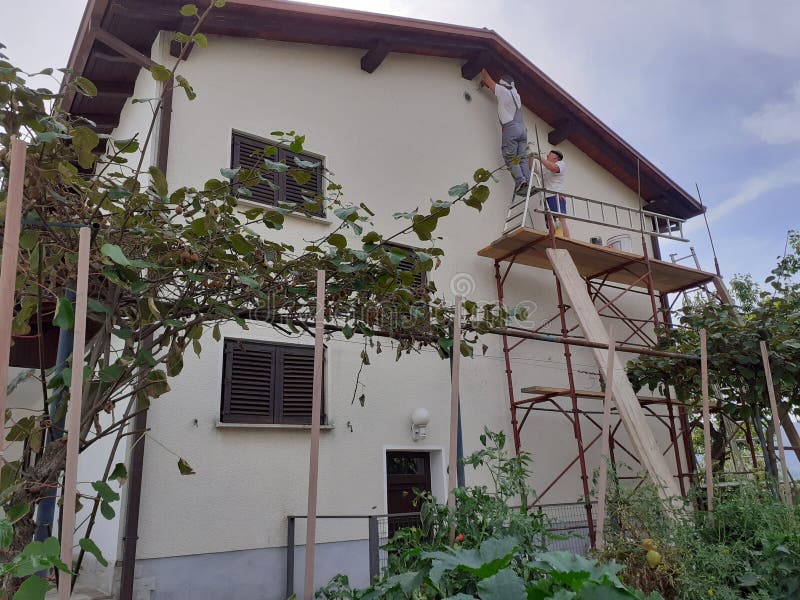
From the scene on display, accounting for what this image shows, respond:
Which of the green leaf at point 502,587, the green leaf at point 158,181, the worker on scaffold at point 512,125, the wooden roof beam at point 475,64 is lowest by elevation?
the green leaf at point 502,587

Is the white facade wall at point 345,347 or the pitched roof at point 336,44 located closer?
the white facade wall at point 345,347

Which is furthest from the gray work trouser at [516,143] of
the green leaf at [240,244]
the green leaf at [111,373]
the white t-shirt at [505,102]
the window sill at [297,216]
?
the green leaf at [111,373]

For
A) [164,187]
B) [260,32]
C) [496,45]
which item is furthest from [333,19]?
[164,187]

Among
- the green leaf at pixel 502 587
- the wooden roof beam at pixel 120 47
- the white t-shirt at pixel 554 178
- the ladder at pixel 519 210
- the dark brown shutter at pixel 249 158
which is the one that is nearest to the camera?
the green leaf at pixel 502 587

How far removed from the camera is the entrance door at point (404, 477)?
714 cm

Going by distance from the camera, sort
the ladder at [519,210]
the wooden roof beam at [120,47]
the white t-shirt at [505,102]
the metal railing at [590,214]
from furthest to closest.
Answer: the white t-shirt at [505,102] → the ladder at [519,210] → the metal railing at [590,214] → the wooden roof beam at [120,47]

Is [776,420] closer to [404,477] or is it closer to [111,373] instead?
[404,477]

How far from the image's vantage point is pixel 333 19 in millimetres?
7605

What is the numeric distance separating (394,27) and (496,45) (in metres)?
2.12

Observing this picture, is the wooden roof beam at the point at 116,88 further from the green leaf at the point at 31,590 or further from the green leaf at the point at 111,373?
the green leaf at the point at 31,590

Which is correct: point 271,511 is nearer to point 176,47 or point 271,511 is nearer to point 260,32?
point 176,47

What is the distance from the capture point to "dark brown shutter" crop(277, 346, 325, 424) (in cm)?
644

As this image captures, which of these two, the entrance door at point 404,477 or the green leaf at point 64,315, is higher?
the green leaf at point 64,315

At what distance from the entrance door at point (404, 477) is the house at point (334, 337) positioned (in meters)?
0.02
